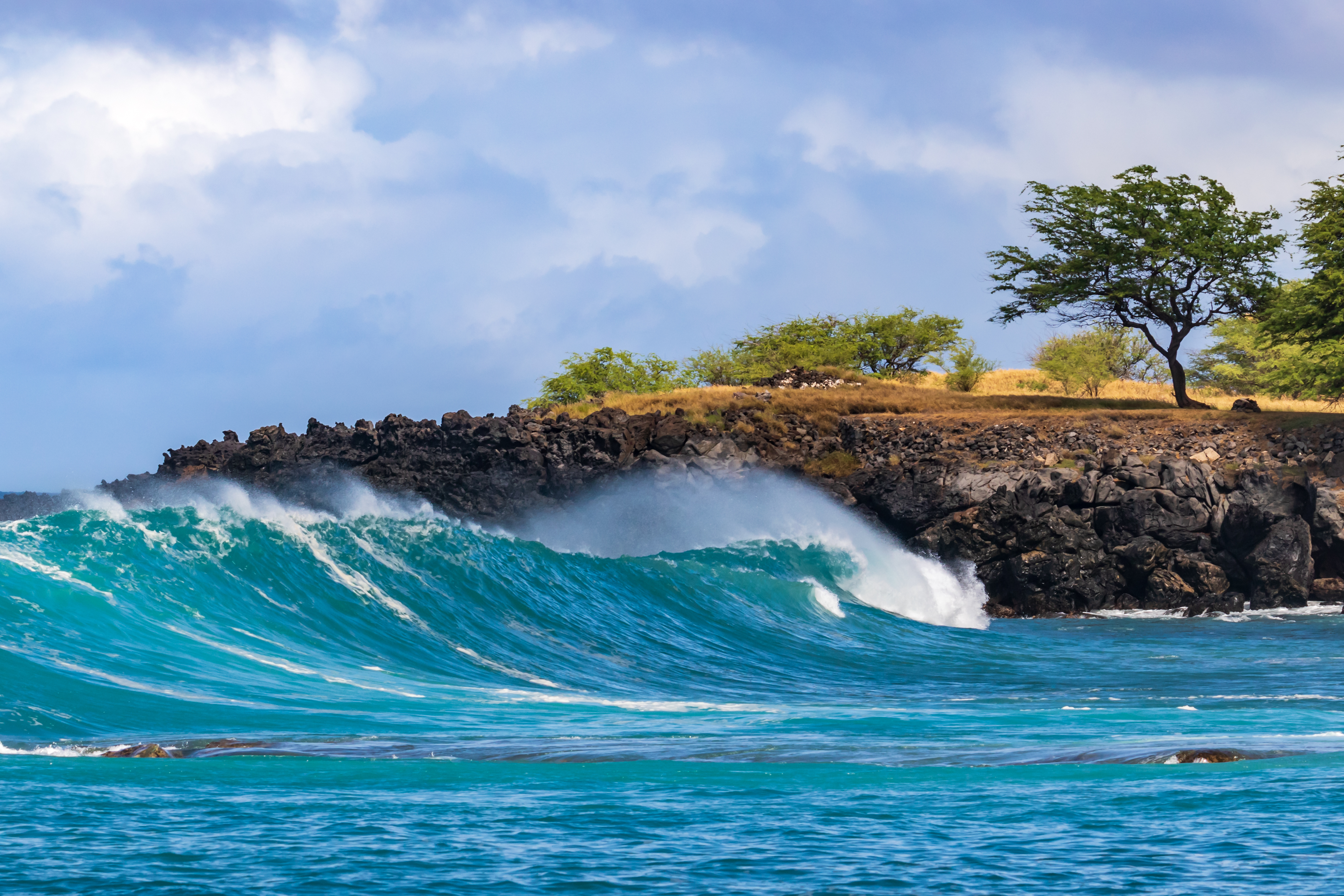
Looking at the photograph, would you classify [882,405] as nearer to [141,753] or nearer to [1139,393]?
[1139,393]

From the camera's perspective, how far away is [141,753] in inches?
413

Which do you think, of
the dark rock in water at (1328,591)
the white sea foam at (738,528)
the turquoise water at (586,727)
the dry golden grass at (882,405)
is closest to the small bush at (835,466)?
the white sea foam at (738,528)

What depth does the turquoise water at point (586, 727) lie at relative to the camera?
665 cm

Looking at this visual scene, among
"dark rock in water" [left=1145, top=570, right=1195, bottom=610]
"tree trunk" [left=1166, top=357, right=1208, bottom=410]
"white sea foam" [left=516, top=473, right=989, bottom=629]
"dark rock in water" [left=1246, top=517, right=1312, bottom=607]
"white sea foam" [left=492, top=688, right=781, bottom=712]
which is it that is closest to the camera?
"white sea foam" [left=492, top=688, right=781, bottom=712]

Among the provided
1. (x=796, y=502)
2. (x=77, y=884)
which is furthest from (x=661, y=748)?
(x=796, y=502)

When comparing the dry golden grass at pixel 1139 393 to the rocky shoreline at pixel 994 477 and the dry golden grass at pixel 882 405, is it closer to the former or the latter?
the dry golden grass at pixel 882 405

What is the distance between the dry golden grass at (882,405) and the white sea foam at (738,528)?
18.7 feet

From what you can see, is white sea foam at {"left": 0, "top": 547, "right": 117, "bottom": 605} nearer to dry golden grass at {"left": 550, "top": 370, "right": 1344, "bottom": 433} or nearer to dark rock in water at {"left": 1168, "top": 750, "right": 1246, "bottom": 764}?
dark rock in water at {"left": 1168, "top": 750, "right": 1246, "bottom": 764}

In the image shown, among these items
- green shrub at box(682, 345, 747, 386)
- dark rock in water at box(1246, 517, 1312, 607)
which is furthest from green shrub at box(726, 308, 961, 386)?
dark rock in water at box(1246, 517, 1312, 607)

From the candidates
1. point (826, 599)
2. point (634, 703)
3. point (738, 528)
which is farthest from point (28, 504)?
point (634, 703)

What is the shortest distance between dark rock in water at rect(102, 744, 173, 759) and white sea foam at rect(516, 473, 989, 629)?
24.1 m

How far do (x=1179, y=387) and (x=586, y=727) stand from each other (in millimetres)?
45489

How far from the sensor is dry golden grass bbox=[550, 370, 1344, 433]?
46312mm

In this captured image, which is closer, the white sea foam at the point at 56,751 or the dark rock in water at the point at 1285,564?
the white sea foam at the point at 56,751
